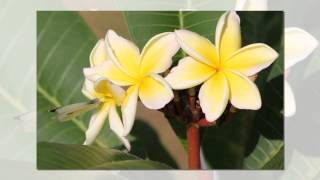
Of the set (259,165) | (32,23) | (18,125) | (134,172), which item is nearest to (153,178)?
(134,172)

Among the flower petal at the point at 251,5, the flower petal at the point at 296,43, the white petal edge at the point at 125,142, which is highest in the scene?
the flower petal at the point at 251,5

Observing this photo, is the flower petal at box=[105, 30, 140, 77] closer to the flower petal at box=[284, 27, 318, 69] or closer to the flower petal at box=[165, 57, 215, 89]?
the flower petal at box=[165, 57, 215, 89]

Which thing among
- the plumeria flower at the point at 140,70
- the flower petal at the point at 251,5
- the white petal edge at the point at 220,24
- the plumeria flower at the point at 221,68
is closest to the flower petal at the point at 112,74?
the plumeria flower at the point at 140,70

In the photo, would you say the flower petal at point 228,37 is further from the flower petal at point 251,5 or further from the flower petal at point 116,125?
the flower petal at point 116,125

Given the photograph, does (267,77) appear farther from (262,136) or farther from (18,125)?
(18,125)

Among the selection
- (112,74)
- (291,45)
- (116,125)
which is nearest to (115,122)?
Answer: (116,125)

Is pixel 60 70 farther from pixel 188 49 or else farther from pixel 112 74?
pixel 188 49

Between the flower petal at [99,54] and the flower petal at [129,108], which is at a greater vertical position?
the flower petal at [99,54]

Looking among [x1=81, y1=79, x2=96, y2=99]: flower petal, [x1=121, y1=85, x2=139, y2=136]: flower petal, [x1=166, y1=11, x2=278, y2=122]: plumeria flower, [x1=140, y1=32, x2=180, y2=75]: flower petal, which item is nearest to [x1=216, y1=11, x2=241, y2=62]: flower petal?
[x1=166, y1=11, x2=278, y2=122]: plumeria flower
